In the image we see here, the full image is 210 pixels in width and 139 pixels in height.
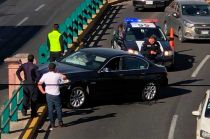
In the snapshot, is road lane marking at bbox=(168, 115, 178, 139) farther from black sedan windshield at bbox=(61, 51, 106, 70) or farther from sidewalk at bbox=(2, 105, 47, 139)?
sidewalk at bbox=(2, 105, 47, 139)

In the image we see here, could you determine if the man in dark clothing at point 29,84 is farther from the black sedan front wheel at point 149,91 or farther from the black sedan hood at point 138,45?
the black sedan hood at point 138,45

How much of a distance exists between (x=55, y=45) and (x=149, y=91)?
4018 mm

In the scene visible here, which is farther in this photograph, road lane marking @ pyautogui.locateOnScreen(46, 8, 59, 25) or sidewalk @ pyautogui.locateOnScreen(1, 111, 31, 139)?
road lane marking @ pyautogui.locateOnScreen(46, 8, 59, 25)

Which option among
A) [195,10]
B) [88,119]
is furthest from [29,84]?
[195,10]

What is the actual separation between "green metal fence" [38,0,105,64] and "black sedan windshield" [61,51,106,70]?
2.24 meters

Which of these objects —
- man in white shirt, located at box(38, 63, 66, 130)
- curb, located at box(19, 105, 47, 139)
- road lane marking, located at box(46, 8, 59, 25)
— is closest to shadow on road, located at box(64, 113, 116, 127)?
curb, located at box(19, 105, 47, 139)

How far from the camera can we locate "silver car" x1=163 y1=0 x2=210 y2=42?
29.7 metres

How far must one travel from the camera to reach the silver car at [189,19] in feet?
97.5

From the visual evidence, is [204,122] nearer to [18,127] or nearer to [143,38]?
[18,127]

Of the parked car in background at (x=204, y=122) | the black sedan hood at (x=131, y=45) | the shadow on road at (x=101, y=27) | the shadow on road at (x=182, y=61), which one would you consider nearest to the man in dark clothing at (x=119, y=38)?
the black sedan hood at (x=131, y=45)

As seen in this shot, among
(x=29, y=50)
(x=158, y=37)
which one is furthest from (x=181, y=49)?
(x=29, y=50)

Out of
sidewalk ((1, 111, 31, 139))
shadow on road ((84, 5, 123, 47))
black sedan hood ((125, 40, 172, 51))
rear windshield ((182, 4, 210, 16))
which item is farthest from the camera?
rear windshield ((182, 4, 210, 16))

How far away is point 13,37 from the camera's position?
31.2 meters

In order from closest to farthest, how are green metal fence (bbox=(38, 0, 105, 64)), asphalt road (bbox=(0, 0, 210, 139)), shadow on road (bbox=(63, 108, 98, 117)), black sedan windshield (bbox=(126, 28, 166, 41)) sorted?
asphalt road (bbox=(0, 0, 210, 139)) < shadow on road (bbox=(63, 108, 98, 117)) < green metal fence (bbox=(38, 0, 105, 64)) < black sedan windshield (bbox=(126, 28, 166, 41))
